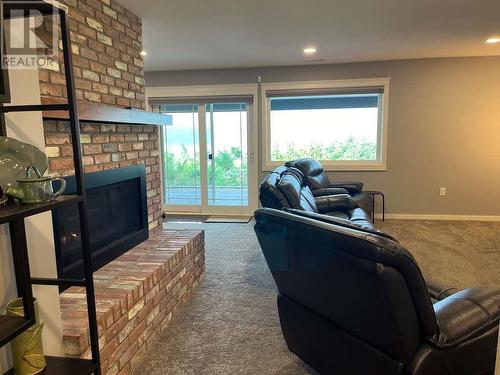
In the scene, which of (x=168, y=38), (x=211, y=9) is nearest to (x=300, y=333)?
(x=211, y=9)

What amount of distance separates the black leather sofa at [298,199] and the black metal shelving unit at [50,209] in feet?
4.85

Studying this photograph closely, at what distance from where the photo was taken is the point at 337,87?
5.03 metres

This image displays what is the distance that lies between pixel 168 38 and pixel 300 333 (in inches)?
121

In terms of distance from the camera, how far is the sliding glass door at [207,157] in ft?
17.7

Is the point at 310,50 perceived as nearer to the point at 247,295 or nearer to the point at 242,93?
the point at 242,93

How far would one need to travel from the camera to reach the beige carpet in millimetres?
3076

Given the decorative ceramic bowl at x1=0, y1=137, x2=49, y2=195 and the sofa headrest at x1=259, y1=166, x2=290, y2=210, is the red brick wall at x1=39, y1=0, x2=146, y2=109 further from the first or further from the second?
the sofa headrest at x1=259, y1=166, x2=290, y2=210

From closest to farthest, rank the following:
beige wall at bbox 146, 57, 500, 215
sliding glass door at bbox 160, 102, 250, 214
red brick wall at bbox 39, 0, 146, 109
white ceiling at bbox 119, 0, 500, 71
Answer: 1. red brick wall at bbox 39, 0, 146, 109
2. white ceiling at bbox 119, 0, 500, 71
3. beige wall at bbox 146, 57, 500, 215
4. sliding glass door at bbox 160, 102, 250, 214

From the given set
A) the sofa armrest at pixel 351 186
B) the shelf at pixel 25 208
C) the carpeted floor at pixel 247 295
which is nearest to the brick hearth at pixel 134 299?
the carpeted floor at pixel 247 295

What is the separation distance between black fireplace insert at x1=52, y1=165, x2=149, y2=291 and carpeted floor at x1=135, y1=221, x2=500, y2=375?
2.19 ft

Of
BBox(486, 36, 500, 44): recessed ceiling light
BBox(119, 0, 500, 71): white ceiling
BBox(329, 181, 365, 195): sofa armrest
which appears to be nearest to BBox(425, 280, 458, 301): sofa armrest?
BBox(119, 0, 500, 71): white ceiling

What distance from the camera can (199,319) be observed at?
96.0 inches

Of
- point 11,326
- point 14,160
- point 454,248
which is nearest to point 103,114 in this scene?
point 14,160

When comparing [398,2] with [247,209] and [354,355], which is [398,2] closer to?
[354,355]
